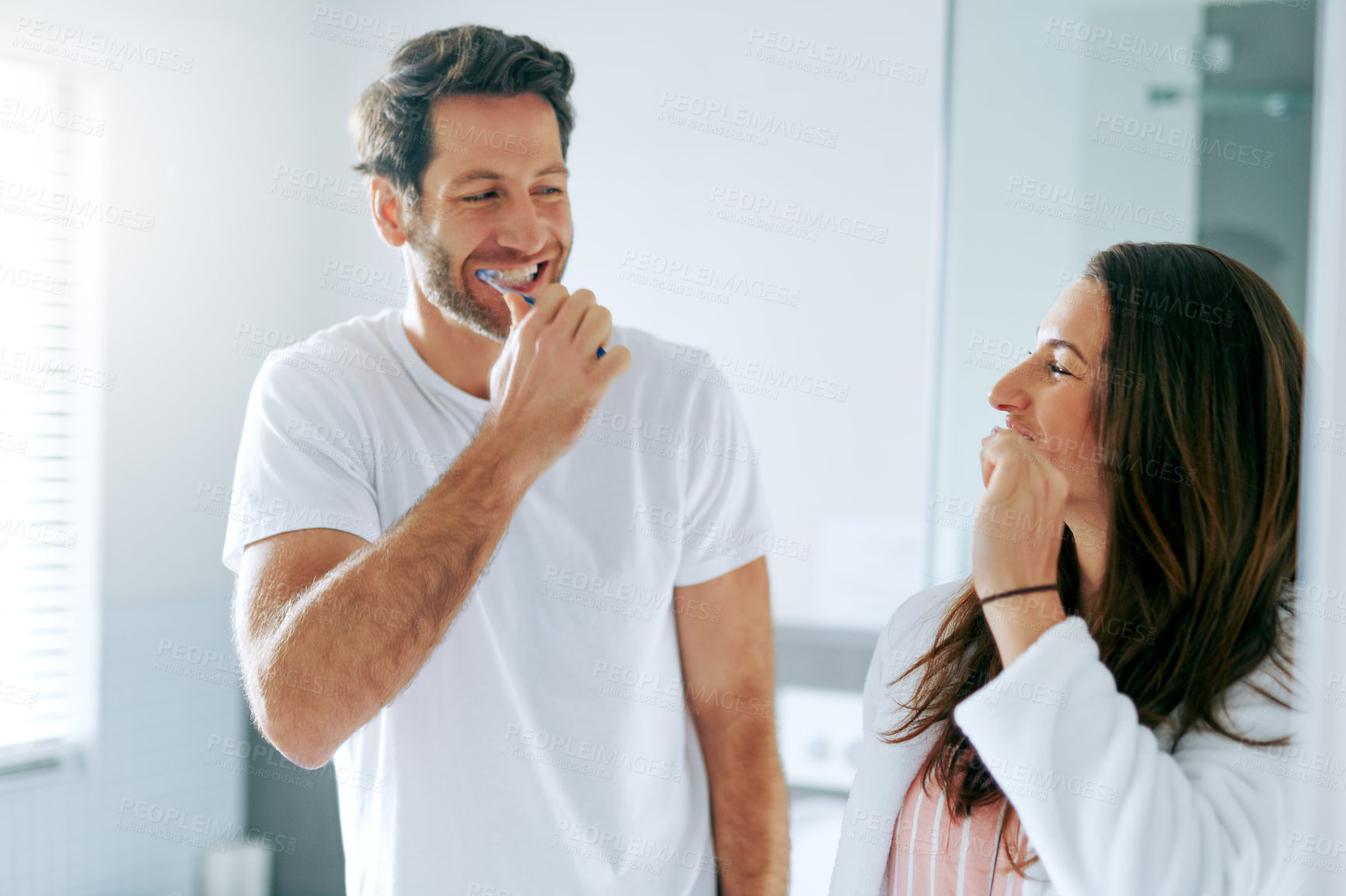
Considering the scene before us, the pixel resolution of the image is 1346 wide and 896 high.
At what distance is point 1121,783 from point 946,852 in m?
0.18

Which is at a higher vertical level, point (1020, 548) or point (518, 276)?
point (518, 276)

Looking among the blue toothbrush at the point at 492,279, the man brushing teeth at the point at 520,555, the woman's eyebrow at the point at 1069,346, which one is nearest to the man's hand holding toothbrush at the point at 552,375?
the man brushing teeth at the point at 520,555

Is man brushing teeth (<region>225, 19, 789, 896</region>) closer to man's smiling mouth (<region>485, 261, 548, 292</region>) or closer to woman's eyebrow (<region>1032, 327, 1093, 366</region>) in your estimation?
man's smiling mouth (<region>485, 261, 548, 292</region>)

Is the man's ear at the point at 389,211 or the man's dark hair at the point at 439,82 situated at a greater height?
the man's dark hair at the point at 439,82

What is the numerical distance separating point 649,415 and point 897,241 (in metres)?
0.61

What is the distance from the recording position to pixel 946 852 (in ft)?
1.87

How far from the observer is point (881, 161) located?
124cm

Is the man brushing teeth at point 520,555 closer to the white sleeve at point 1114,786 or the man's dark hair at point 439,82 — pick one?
the man's dark hair at point 439,82

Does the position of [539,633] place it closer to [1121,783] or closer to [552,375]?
[552,375]

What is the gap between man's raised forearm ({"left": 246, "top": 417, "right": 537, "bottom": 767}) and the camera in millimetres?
606

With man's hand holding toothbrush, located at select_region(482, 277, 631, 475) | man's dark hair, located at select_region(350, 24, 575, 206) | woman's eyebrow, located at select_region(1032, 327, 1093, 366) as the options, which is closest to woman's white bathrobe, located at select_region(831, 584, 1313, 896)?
woman's eyebrow, located at select_region(1032, 327, 1093, 366)

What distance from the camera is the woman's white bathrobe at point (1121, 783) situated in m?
0.42

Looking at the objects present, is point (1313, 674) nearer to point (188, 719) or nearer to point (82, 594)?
point (82, 594)

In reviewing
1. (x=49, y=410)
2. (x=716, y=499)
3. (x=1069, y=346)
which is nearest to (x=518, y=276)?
(x=716, y=499)
